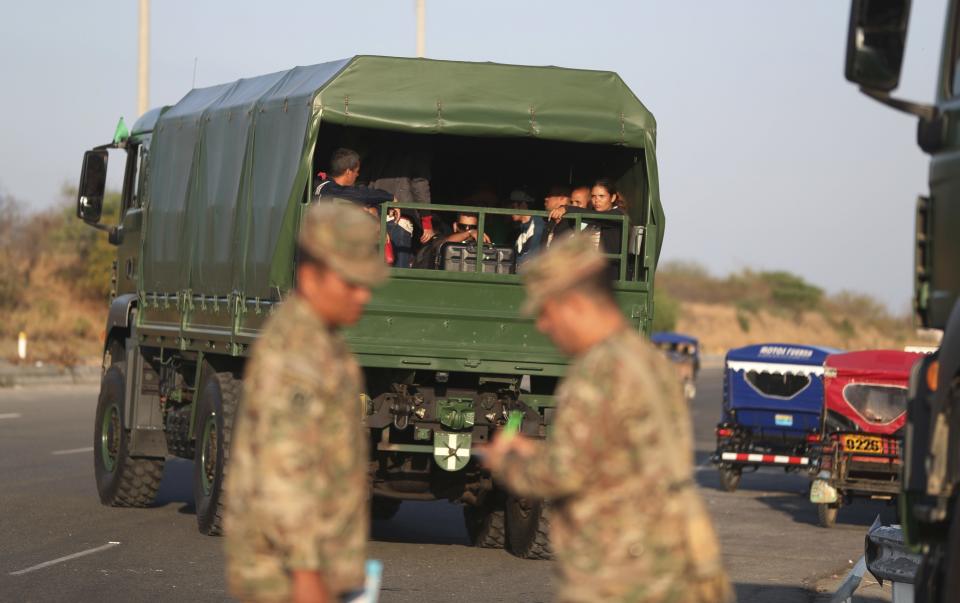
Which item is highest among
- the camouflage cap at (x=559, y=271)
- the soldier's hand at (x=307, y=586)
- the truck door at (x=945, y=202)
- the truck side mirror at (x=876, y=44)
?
the truck side mirror at (x=876, y=44)

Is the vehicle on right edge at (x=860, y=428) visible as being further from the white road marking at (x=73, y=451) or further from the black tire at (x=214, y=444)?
the white road marking at (x=73, y=451)

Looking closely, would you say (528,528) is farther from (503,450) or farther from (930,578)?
(503,450)

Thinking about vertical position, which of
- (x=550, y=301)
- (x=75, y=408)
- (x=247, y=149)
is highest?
(x=247, y=149)

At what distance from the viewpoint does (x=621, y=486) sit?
15.8ft

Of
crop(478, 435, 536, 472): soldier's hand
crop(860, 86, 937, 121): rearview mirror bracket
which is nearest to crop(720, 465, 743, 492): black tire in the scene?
crop(860, 86, 937, 121): rearview mirror bracket

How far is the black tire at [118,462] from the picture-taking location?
15141 mm

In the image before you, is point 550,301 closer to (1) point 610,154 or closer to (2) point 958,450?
(2) point 958,450

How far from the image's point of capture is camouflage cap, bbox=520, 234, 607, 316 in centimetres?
489

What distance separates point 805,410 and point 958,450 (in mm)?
13811

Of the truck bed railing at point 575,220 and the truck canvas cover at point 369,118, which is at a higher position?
the truck canvas cover at point 369,118

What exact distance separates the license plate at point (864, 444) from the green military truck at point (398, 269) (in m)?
3.94

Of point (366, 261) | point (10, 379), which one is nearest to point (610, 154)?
point (366, 261)

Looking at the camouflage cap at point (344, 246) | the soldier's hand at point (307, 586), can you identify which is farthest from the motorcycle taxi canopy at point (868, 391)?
the soldier's hand at point (307, 586)

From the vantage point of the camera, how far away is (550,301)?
4926 mm
